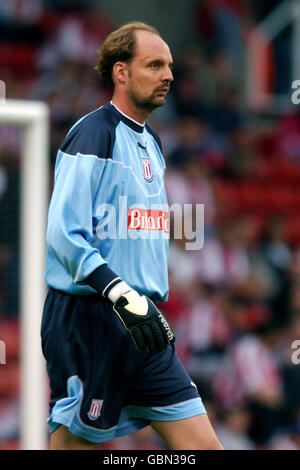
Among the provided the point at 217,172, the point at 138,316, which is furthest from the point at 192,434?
the point at 217,172

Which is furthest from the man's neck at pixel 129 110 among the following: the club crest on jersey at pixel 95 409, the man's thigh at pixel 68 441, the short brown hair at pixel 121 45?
the man's thigh at pixel 68 441

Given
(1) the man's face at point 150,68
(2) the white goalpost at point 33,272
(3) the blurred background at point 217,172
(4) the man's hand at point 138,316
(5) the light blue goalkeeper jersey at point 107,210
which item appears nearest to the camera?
(4) the man's hand at point 138,316

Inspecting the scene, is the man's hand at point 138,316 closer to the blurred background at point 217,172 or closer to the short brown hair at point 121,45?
the short brown hair at point 121,45

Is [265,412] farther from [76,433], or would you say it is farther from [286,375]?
[76,433]

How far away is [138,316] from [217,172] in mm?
6963

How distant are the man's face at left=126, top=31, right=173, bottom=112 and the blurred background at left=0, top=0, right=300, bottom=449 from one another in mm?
2025

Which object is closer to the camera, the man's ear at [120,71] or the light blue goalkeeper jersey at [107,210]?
the light blue goalkeeper jersey at [107,210]

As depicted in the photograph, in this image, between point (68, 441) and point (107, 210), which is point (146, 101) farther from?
point (68, 441)

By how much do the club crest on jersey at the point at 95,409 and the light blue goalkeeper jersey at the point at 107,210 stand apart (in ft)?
1.26

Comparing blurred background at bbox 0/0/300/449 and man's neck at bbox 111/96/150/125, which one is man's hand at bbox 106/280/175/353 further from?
blurred background at bbox 0/0/300/449

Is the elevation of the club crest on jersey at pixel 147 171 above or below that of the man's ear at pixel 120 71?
below

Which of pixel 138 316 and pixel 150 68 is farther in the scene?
pixel 150 68

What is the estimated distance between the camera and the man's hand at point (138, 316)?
2928 millimetres

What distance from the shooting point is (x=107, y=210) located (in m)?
3.13
